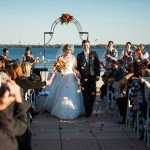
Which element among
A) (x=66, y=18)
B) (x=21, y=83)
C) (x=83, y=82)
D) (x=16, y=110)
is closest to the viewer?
(x=16, y=110)

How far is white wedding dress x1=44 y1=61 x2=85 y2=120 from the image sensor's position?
11.7m

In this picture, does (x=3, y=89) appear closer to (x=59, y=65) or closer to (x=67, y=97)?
(x=67, y=97)

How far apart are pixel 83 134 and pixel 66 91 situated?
2.45m

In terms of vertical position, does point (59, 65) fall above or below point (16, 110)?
below

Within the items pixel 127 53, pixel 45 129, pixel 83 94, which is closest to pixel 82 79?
pixel 83 94

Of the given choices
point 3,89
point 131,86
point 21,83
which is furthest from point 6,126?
point 131,86

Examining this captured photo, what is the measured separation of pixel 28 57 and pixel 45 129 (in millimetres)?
6165

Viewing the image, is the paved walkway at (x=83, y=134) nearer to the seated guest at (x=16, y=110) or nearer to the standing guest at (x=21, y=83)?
the standing guest at (x=21, y=83)

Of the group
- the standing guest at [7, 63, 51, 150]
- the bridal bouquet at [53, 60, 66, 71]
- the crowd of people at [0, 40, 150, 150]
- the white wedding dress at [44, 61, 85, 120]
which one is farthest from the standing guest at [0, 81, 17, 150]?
the bridal bouquet at [53, 60, 66, 71]

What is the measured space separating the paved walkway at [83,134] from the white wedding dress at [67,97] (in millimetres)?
228

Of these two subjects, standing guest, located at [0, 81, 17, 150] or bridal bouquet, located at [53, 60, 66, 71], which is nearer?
standing guest, located at [0, 81, 17, 150]

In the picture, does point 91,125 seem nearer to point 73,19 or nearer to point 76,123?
point 76,123

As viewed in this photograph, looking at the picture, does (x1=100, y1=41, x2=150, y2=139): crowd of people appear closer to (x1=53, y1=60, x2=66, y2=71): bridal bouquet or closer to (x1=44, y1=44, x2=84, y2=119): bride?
(x1=44, y1=44, x2=84, y2=119): bride

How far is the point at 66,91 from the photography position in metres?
11.9
